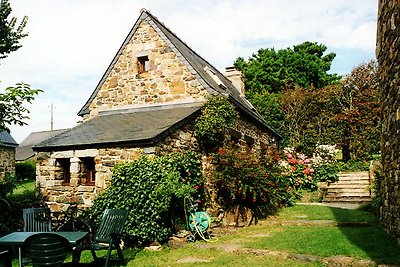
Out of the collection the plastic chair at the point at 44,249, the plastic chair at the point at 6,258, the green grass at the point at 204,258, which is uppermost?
the plastic chair at the point at 44,249

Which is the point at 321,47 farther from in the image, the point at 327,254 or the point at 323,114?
the point at 327,254

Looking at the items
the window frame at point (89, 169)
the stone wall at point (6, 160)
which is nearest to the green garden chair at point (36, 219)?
the window frame at point (89, 169)

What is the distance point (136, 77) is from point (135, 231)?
20.8 ft

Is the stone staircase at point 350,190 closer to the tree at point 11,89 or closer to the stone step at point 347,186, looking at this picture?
the stone step at point 347,186

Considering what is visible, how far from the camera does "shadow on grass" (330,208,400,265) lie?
18.5 feet

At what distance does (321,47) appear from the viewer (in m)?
35.5

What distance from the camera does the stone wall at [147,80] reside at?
1192 centimetres

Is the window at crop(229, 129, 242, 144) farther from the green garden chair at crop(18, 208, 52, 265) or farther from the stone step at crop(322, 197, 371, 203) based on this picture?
the green garden chair at crop(18, 208, 52, 265)

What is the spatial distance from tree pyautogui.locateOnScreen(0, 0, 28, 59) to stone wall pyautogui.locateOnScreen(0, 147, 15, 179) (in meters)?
15.5

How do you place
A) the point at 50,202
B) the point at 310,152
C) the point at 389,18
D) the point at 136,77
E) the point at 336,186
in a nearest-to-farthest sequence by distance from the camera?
the point at 389,18, the point at 50,202, the point at 136,77, the point at 336,186, the point at 310,152

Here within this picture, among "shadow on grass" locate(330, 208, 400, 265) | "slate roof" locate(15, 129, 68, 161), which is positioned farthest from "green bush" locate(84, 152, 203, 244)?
"slate roof" locate(15, 129, 68, 161)

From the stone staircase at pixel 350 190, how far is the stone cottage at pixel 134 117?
372 cm

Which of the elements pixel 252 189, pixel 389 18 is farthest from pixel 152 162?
pixel 389 18

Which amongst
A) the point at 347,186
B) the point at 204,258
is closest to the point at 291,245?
the point at 204,258
